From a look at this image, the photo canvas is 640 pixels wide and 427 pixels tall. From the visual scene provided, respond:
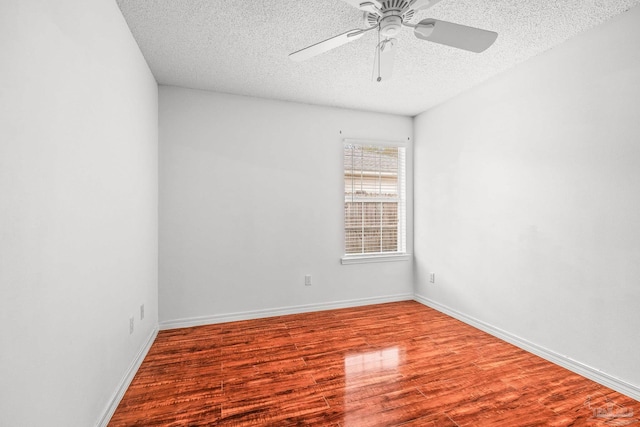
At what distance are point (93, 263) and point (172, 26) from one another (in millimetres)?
1712

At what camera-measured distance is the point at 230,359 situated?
2598 mm

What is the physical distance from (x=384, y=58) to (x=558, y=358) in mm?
2671

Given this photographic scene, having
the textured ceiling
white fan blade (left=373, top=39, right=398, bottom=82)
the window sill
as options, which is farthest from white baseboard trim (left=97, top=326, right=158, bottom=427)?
white fan blade (left=373, top=39, right=398, bottom=82)

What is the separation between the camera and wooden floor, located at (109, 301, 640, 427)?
1.85 metres

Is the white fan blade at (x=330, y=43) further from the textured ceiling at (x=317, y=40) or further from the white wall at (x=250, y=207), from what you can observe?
the white wall at (x=250, y=207)

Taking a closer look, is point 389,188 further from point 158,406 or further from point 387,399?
point 158,406

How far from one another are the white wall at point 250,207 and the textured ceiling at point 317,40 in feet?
1.13

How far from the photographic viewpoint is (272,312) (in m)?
3.65

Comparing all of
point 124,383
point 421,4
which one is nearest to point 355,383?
point 124,383

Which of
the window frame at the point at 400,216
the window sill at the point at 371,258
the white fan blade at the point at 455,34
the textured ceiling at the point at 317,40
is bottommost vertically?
the window sill at the point at 371,258

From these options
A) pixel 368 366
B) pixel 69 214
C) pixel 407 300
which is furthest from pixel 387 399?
pixel 407 300

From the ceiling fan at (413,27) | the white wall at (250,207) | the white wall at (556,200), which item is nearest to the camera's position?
the ceiling fan at (413,27)

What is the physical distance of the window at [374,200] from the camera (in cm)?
404

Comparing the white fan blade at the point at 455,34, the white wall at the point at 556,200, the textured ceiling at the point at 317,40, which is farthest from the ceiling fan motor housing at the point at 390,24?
the white wall at the point at 556,200
